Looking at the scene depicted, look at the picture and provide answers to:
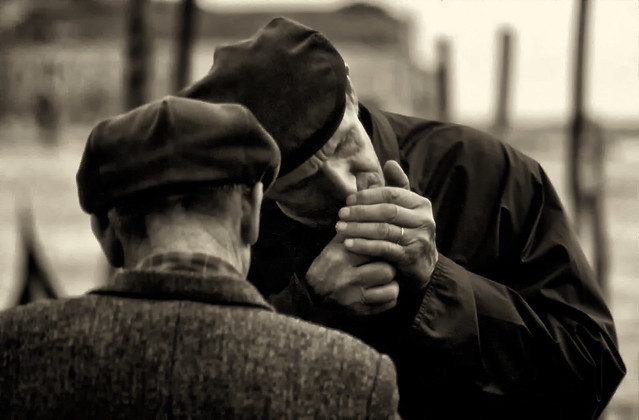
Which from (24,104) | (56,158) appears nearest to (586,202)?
(56,158)

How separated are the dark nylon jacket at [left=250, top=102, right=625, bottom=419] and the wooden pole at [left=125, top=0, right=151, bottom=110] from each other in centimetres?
493

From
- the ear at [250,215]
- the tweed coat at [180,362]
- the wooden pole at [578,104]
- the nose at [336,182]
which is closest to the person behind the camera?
the tweed coat at [180,362]

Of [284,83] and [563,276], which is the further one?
[563,276]

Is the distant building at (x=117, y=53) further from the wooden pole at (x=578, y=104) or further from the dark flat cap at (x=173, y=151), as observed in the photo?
the dark flat cap at (x=173, y=151)

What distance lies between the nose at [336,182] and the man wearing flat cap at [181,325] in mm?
612

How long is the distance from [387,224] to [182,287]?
2.17ft

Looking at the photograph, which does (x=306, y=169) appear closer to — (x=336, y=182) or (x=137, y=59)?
(x=336, y=182)

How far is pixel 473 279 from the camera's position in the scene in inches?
98.8

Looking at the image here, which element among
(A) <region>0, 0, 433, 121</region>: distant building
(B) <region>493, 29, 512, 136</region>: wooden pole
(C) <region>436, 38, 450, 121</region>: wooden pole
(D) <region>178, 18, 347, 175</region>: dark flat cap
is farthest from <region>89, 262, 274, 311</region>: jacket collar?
(A) <region>0, 0, 433, 121</region>: distant building

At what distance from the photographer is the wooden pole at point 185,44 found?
786 centimetres

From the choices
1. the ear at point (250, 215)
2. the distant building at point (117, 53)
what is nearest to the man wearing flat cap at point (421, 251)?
the ear at point (250, 215)

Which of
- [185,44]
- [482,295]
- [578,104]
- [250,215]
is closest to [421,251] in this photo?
[482,295]

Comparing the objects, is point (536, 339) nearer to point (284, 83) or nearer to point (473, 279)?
point (473, 279)

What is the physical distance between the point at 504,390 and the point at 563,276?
400mm
